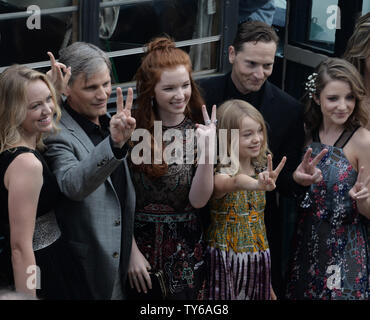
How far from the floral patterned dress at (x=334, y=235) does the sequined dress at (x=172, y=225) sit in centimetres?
68

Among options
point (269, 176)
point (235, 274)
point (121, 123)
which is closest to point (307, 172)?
point (269, 176)

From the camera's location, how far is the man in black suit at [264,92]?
404 centimetres

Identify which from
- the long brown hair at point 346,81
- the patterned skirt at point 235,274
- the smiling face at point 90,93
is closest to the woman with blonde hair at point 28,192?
the smiling face at point 90,93

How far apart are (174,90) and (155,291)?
39.5 inches

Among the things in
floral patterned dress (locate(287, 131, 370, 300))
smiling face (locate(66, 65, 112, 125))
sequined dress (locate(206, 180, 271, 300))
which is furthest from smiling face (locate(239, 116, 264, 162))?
smiling face (locate(66, 65, 112, 125))

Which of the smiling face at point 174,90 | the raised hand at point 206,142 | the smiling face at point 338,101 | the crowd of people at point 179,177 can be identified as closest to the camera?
the crowd of people at point 179,177

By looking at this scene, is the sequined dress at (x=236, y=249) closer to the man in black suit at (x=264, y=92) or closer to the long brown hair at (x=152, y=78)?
the man in black suit at (x=264, y=92)

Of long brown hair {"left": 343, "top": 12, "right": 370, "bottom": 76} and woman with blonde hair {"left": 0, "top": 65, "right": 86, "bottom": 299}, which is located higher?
long brown hair {"left": 343, "top": 12, "right": 370, "bottom": 76}

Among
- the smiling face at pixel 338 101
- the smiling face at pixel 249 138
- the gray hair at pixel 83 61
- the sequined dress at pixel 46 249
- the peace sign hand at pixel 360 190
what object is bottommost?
the sequined dress at pixel 46 249

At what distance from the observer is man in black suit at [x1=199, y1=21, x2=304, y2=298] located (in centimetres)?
404

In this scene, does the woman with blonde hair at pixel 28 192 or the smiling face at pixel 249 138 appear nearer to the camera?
the woman with blonde hair at pixel 28 192

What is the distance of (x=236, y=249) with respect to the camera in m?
3.85

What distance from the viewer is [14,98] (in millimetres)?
3256

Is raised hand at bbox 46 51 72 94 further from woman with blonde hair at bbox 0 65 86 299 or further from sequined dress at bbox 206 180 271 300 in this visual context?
sequined dress at bbox 206 180 271 300
